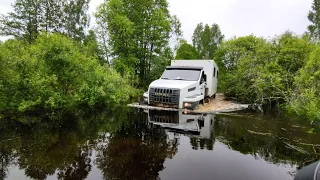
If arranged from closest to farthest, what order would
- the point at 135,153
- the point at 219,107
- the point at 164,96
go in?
the point at 135,153 < the point at 164,96 < the point at 219,107

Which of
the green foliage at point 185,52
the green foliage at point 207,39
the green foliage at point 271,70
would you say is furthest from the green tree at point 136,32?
the green foliage at point 207,39

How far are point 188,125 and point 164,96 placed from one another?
11.2ft

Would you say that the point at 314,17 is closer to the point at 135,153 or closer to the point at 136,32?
the point at 136,32

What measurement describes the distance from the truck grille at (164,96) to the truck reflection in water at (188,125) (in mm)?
759

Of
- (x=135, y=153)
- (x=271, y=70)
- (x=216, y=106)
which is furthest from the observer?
(x=216, y=106)

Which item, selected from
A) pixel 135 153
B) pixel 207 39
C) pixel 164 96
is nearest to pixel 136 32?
pixel 164 96

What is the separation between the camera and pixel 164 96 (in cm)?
1127

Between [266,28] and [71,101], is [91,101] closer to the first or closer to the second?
[71,101]

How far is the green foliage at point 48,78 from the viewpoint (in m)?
7.83

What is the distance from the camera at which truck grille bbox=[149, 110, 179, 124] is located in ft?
29.3

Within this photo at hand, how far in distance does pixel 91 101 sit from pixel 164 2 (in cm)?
1803

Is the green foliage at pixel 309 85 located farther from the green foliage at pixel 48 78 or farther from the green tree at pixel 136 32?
the green tree at pixel 136 32

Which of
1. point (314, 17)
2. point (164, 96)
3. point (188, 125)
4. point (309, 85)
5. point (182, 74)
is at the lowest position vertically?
point (188, 125)

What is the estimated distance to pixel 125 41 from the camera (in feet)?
72.3
